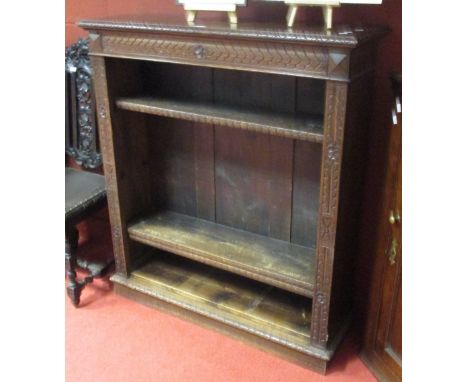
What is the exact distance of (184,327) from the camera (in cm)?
207

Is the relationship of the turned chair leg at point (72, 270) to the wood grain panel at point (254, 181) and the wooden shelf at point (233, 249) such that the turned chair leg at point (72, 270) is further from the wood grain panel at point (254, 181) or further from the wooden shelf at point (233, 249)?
the wood grain panel at point (254, 181)

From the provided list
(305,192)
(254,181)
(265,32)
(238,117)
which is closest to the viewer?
(265,32)

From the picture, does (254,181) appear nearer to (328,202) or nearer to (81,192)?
(328,202)

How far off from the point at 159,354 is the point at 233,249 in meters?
0.51

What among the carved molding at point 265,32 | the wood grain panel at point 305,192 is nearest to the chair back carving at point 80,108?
the carved molding at point 265,32

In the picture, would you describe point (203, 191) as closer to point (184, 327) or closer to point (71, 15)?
point (184, 327)

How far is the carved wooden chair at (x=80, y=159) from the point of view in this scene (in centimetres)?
215

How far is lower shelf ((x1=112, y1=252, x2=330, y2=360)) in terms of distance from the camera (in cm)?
188

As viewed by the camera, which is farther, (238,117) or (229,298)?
(229,298)

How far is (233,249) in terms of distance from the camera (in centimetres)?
197

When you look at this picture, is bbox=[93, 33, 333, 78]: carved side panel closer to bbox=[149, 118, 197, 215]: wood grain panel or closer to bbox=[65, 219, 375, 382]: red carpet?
bbox=[149, 118, 197, 215]: wood grain panel

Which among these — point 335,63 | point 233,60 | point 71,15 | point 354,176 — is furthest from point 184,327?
point 71,15

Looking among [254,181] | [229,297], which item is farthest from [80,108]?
[229,297]

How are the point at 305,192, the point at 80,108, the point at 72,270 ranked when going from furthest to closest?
the point at 80,108 → the point at 72,270 → the point at 305,192
